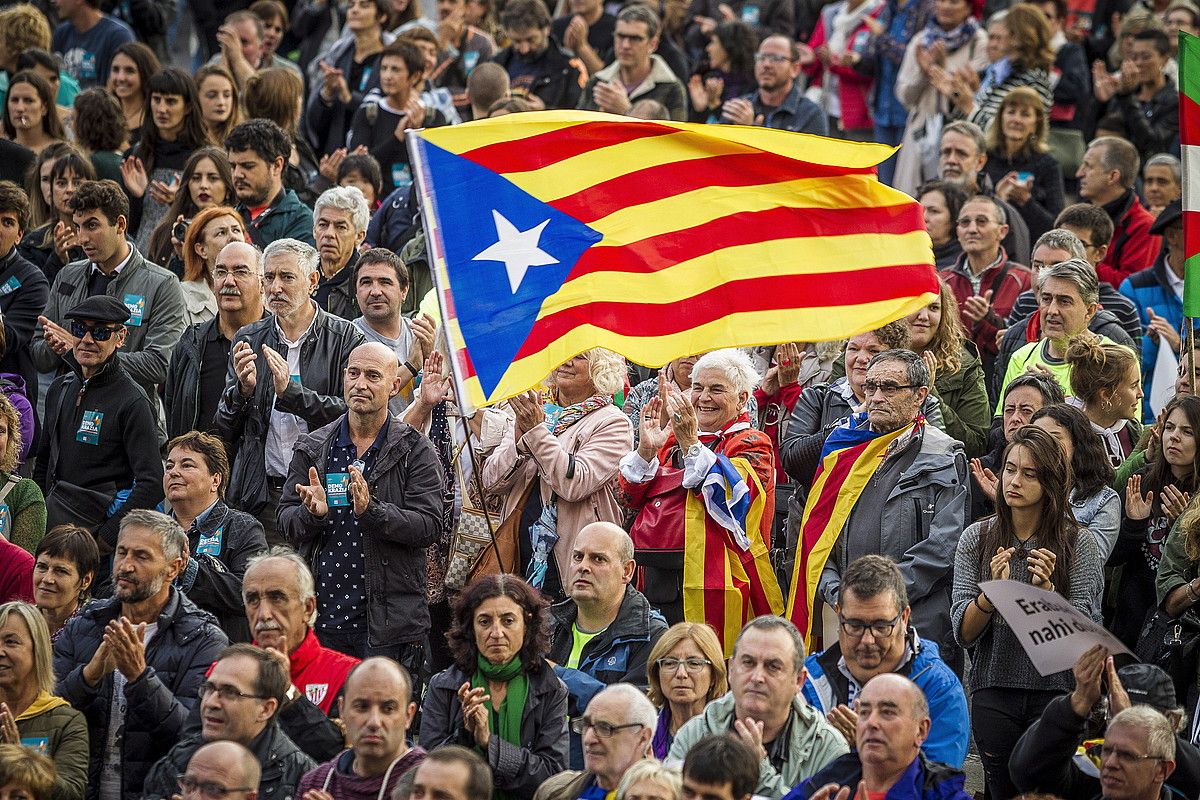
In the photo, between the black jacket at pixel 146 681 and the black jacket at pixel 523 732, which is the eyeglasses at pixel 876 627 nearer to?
the black jacket at pixel 523 732

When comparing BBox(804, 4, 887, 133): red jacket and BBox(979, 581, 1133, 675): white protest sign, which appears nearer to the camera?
BBox(979, 581, 1133, 675): white protest sign

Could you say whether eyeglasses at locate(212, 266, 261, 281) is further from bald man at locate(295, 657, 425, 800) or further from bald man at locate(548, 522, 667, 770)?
bald man at locate(295, 657, 425, 800)

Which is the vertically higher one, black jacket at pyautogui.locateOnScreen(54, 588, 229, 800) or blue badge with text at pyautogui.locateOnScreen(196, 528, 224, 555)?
blue badge with text at pyautogui.locateOnScreen(196, 528, 224, 555)

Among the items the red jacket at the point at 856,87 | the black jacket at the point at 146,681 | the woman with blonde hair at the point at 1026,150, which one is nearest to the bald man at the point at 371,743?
the black jacket at the point at 146,681

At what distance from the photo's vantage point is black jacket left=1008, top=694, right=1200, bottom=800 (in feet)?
23.9

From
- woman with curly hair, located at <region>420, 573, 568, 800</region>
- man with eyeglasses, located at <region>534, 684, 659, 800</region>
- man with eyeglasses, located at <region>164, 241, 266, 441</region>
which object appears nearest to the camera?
man with eyeglasses, located at <region>534, 684, 659, 800</region>

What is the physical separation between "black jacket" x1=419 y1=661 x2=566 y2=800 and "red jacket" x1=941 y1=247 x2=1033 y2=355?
4.26 m

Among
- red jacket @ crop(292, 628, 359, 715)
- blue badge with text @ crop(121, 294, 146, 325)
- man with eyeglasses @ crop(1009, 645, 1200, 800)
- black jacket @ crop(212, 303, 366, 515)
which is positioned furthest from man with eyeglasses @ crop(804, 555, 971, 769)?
blue badge with text @ crop(121, 294, 146, 325)

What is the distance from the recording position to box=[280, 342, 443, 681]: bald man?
8812 mm

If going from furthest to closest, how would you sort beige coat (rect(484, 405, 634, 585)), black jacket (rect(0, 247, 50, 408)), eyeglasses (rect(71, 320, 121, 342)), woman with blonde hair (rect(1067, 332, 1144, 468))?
black jacket (rect(0, 247, 50, 408)) → eyeglasses (rect(71, 320, 121, 342)) → woman with blonde hair (rect(1067, 332, 1144, 468)) → beige coat (rect(484, 405, 634, 585))

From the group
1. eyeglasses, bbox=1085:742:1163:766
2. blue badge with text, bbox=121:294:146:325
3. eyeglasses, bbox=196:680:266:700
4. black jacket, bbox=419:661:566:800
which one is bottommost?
black jacket, bbox=419:661:566:800

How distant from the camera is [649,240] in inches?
313

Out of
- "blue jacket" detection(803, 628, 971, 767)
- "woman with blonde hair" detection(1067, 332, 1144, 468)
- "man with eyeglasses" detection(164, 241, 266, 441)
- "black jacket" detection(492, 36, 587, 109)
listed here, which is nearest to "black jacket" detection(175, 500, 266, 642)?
"man with eyeglasses" detection(164, 241, 266, 441)

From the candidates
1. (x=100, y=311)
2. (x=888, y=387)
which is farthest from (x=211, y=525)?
(x=888, y=387)
